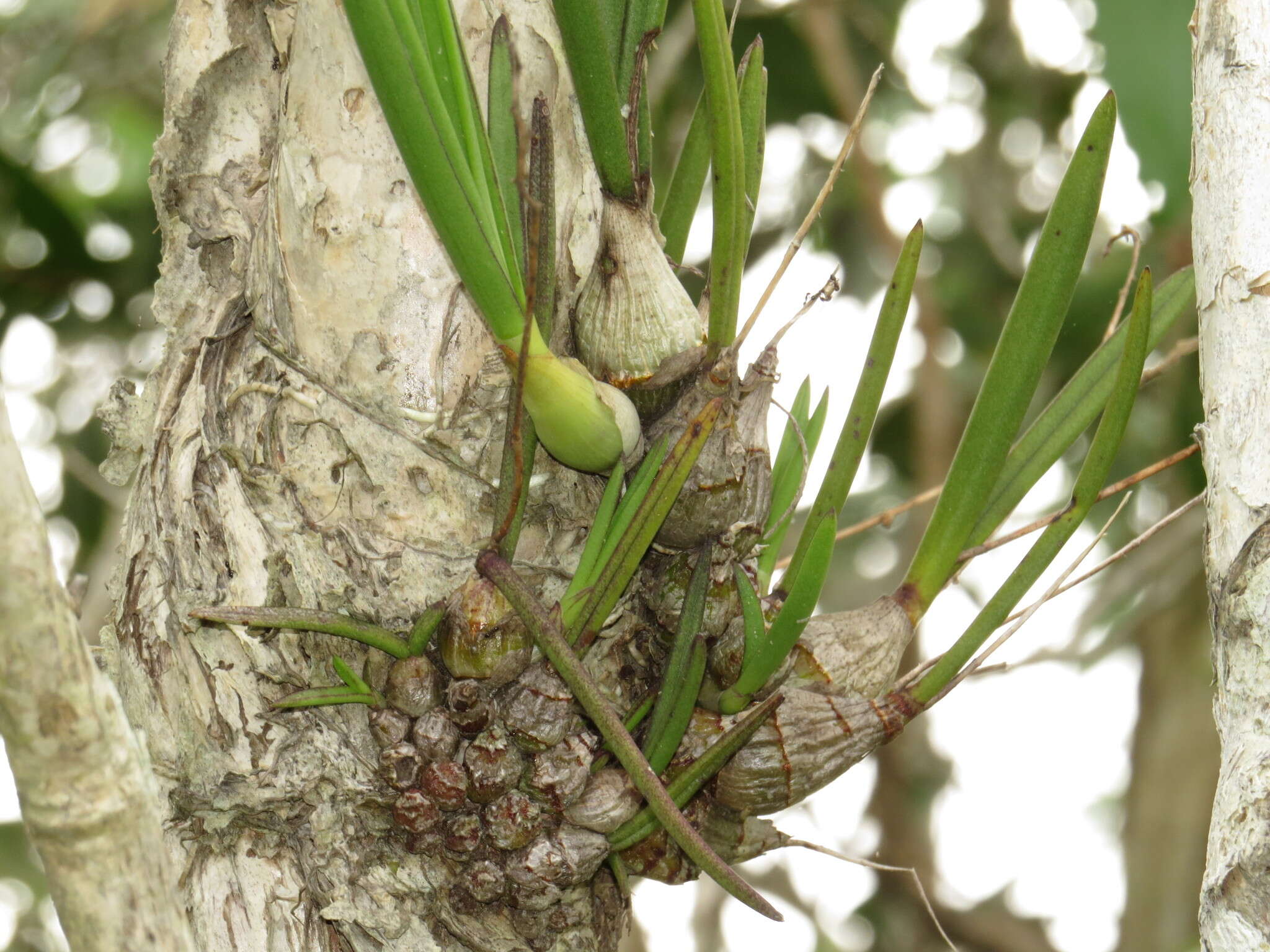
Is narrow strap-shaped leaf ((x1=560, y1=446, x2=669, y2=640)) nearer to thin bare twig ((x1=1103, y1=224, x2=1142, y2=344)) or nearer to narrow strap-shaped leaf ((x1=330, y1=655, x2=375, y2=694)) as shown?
narrow strap-shaped leaf ((x1=330, y1=655, x2=375, y2=694))

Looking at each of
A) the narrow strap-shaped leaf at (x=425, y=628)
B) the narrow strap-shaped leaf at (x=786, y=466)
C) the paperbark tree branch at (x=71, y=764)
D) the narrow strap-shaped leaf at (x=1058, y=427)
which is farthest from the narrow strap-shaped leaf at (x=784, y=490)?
the paperbark tree branch at (x=71, y=764)

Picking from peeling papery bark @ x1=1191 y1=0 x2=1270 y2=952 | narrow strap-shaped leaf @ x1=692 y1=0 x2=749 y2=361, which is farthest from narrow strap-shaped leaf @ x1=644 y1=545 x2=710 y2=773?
peeling papery bark @ x1=1191 y1=0 x2=1270 y2=952

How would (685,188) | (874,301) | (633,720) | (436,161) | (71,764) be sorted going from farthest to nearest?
(874,301) → (685,188) → (633,720) → (436,161) → (71,764)

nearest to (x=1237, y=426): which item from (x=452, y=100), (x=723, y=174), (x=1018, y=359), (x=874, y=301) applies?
(x=1018, y=359)

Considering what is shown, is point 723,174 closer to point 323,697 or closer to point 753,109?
point 753,109

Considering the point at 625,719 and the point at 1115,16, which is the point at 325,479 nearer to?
the point at 625,719

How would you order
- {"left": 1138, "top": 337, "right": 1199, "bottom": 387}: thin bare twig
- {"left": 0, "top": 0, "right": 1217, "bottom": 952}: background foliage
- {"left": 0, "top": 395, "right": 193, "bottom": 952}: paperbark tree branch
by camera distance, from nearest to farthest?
1. {"left": 0, "top": 395, "right": 193, "bottom": 952}: paperbark tree branch
2. {"left": 1138, "top": 337, "right": 1199, "bottom": 387}: thin bare twig
3. {"left": 0, "top": 0, "right": 1217, "bottom": 952}: background foliage

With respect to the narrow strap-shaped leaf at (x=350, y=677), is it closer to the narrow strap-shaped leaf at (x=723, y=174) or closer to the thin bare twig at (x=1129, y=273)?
the narrow strap-shaped leaf at (x=723, y=174)

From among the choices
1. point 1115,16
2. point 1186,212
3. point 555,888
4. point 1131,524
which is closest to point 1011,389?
point 555,888
